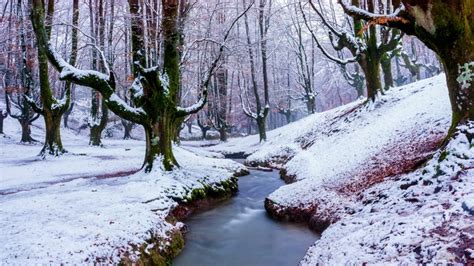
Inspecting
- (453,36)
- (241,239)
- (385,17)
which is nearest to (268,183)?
(241,239)

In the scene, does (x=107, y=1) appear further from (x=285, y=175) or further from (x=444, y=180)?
(x=444, y=180)

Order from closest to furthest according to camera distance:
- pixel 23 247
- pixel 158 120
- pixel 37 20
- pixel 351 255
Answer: pixel 351 255 < pixel 23 247 < pixel 158 120 < pixel 37 20

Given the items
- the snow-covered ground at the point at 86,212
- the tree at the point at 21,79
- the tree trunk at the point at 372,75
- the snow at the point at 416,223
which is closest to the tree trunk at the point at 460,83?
the snow at the point at 416,223

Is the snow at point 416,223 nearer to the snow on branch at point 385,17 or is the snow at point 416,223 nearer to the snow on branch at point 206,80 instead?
the snow on branch at point 385,17

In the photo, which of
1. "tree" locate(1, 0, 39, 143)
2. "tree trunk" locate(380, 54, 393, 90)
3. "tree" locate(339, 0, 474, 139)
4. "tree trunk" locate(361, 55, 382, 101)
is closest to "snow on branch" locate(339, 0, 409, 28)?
"tree" locate(339, 0, 474, 139)

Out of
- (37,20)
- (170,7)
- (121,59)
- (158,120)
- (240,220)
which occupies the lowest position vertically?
(240,220)

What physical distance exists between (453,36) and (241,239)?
5.62m

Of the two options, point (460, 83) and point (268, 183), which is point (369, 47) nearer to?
point (268, 183)

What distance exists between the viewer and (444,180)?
529cm

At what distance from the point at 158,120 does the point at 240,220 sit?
376 centimetres

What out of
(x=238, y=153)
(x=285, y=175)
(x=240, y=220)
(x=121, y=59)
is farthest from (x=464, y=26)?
(x=121, y=59)

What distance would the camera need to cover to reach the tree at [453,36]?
18.9ft

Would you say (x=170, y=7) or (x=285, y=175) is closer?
(x=170, y=7)

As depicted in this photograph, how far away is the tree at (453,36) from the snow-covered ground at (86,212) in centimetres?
561
